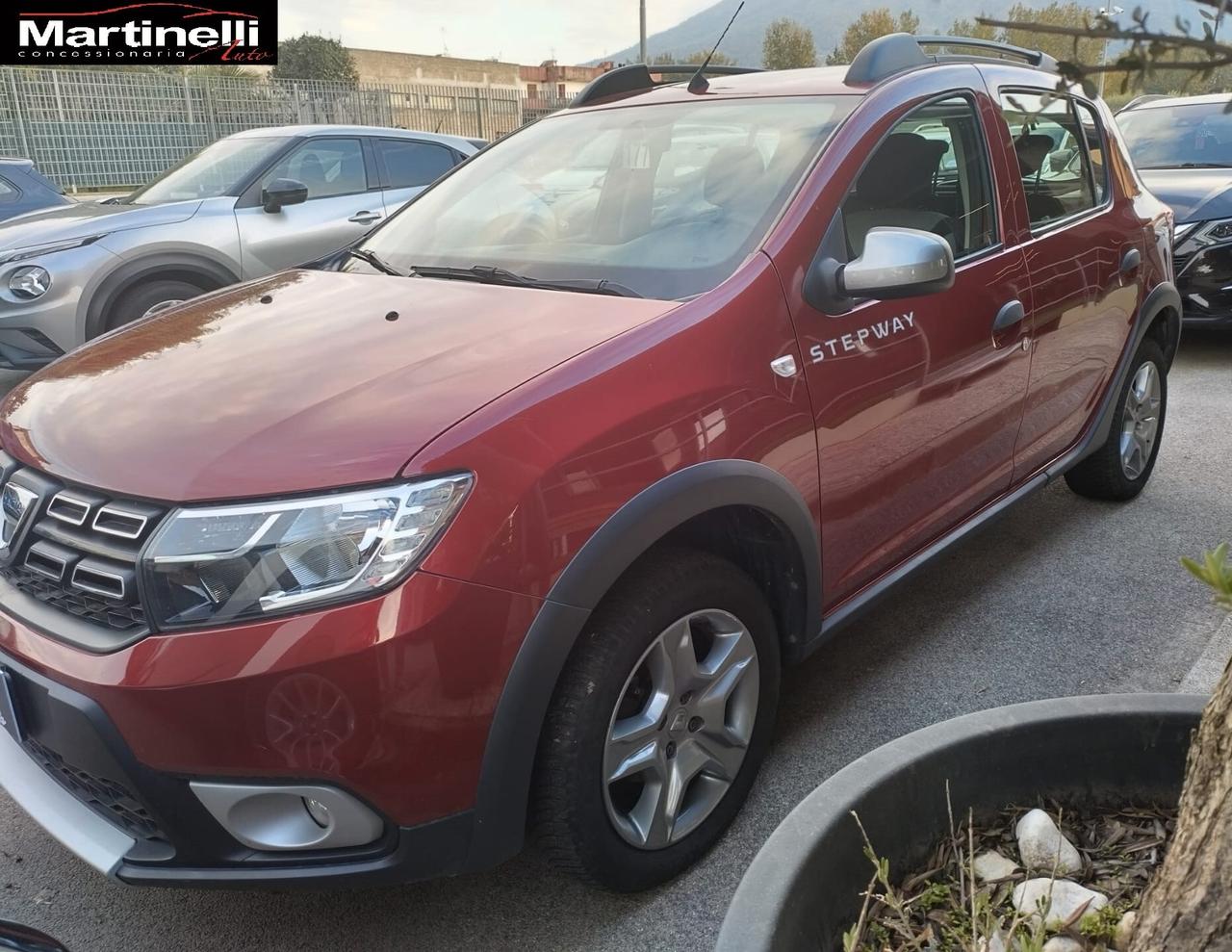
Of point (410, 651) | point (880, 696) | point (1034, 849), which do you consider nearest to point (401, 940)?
point (410, 651)

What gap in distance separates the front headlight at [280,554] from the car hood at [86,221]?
16.5ft

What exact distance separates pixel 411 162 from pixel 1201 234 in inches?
212

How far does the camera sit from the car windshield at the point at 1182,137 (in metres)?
7.49

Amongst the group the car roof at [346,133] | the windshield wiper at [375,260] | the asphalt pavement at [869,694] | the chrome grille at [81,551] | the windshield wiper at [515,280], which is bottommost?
the asphalt pavement at [869,694]

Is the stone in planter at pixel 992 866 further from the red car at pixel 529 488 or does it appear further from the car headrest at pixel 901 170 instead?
the car headrest at pixel 901 170

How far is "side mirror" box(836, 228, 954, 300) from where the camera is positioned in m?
2.33

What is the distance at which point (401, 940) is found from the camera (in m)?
2.08

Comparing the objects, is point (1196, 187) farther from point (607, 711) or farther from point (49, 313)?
point (49, 313)

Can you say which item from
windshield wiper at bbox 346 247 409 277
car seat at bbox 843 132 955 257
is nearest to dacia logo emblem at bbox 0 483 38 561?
windshield wiper at bbox 346 247 409 277

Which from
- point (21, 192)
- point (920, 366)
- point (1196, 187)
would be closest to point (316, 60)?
point (21, 192)

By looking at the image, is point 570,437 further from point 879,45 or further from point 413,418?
point 879,45

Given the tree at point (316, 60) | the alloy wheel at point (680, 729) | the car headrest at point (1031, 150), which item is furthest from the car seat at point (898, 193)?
the tree at point (316, 60)

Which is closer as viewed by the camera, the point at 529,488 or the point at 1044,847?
the point at 1044,847

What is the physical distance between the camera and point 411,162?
746 cm
